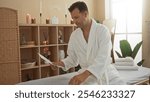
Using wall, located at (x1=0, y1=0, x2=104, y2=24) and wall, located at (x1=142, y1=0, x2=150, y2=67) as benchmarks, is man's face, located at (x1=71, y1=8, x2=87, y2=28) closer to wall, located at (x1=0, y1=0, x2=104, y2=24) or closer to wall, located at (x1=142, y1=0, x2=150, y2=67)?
wall, located at (x1=142, y1=0, x2=150, y2=67)

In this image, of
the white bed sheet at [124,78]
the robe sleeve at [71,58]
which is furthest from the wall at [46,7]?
the robe sleeve at [71,58]

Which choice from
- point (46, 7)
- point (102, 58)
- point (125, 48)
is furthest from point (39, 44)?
point (102, 58)

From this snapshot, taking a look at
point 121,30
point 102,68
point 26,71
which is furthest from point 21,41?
point 102,68

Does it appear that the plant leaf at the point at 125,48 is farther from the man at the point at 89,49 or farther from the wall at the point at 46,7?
the man at the point at 89,49

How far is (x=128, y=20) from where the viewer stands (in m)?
2.36

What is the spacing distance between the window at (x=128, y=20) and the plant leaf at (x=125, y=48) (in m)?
0.11

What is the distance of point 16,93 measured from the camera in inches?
44.3

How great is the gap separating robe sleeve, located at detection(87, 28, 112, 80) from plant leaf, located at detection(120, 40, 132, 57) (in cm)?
108

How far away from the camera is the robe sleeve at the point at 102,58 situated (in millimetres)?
1151

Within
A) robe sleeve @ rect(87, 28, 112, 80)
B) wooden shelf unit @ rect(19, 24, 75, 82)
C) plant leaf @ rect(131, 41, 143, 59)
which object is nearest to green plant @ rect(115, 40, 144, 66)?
plant leaf @ rect(131, 41, 143, 59)

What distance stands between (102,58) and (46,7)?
5.05ft

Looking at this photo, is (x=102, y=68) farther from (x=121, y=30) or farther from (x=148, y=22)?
(x=121, y=30)

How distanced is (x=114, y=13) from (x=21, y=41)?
122cm

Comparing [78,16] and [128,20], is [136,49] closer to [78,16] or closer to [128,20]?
[128,20]
